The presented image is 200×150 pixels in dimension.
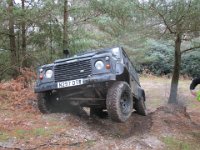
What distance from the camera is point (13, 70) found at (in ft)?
42.2

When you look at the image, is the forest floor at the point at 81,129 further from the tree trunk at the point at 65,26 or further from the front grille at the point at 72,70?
the tree trunk at the point at 65,26

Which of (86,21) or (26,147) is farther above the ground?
(86,21)

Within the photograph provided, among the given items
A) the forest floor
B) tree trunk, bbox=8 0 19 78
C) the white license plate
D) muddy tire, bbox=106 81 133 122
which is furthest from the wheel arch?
tree trunk, bbox=8 0 19 78

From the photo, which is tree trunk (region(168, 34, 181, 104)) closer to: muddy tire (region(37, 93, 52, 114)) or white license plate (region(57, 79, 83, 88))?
muddy tire (region(37, 93, 52, 114))

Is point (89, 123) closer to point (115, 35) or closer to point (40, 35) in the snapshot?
point (40, 35)

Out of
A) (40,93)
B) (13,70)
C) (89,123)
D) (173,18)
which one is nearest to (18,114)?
(40,93)

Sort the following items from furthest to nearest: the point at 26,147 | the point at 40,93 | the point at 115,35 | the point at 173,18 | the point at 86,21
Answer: the point at 115,35 → the point at 86,21 → the point at 173,18 → the point at 40,93 → the point at 26,147

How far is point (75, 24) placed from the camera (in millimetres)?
13273

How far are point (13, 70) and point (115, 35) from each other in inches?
165

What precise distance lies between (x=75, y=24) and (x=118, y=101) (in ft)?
20.2

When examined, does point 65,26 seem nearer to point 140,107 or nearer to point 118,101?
point 140,107

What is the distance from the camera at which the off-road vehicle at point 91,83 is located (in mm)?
7727

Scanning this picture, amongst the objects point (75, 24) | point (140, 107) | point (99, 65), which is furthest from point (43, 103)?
point (75, 24)

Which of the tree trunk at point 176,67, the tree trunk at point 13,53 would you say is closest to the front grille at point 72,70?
the tree trunk at point 13,53
